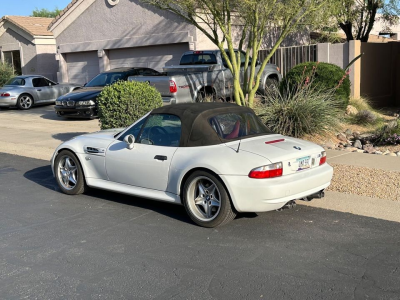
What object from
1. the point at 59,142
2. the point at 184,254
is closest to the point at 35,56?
the point at 59,142

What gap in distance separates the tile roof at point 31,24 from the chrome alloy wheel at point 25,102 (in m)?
6.78

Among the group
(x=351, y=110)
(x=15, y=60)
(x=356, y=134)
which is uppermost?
(x=15, y=60)

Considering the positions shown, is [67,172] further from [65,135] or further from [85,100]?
[85,100]

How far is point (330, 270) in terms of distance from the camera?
475 cm

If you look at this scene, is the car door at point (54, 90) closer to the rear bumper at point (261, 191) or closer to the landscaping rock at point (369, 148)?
the landscaping rock at point (369, 148)

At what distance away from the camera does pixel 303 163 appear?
20.0ft

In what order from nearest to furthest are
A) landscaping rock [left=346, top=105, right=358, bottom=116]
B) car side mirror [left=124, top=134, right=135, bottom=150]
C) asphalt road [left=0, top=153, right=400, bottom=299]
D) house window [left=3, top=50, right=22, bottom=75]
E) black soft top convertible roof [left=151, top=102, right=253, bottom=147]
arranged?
asphalt road [left=0, top=153, right=400, bottom=299]
black soft top convertible roof [left=151, top=102, right=253, bottom=147]
car side mirror [left=124, top=134, right=135, bottom=150]
landscaping rock [left=346, top=105, right=358, bottom=116]
house window [left=3, top=50, right=22, bottom=75]

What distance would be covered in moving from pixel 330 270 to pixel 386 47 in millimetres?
14897

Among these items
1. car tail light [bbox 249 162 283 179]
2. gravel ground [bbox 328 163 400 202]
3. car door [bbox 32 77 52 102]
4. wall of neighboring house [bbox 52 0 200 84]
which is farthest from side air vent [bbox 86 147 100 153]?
car door [bbox 32 77 52 102]

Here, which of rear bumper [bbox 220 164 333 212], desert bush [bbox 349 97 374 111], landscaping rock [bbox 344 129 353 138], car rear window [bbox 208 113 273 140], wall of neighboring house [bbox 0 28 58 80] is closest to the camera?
rear bumper [bbox 220 164 333 212]

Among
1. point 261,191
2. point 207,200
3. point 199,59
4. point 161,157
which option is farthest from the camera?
point 199,59

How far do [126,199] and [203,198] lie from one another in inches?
70.9

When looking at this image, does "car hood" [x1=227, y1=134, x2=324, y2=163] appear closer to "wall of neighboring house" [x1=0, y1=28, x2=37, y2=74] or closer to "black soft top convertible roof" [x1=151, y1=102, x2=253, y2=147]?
"black soft top convertible roof" [x1=151, y1=102, x2=253, y2=147]

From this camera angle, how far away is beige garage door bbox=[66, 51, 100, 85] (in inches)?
965
